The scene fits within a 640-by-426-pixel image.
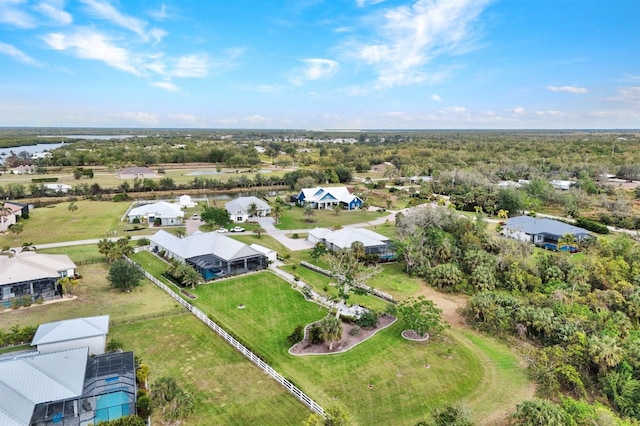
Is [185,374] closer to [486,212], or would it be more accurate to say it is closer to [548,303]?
[548,303]

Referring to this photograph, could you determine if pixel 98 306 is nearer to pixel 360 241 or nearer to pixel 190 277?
pixel 190 277

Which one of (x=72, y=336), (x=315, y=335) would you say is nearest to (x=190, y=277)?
(x=72, y=336)

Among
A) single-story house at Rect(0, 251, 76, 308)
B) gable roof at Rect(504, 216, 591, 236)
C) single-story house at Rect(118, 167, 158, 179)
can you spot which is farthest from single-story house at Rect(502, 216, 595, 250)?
single-story house at Rect(118, 167, 158, 179)

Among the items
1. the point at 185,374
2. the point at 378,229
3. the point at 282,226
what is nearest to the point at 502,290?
the point at 378,229

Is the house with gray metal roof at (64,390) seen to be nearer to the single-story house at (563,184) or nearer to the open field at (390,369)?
the open field at (390,369)

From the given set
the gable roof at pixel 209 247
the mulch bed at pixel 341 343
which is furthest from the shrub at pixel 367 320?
the gable roof at pixel 209 247

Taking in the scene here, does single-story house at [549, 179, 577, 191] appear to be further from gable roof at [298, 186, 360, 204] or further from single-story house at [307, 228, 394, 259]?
single-story house at [307, 228, 394, 259]

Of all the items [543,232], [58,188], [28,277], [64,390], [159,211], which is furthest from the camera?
[58,188]
